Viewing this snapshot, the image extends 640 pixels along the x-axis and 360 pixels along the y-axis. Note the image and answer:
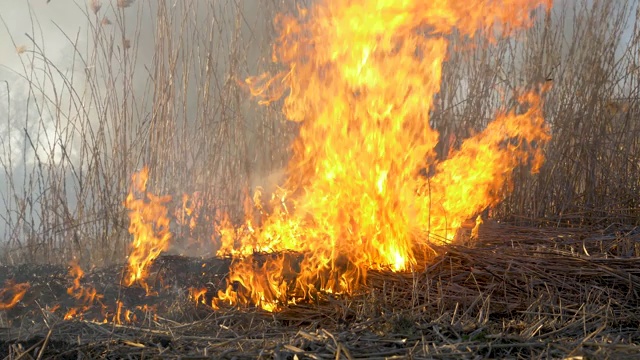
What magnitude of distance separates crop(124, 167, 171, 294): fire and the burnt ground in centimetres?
7

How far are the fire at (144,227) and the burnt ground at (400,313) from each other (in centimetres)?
7

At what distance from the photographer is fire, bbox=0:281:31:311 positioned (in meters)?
3.55

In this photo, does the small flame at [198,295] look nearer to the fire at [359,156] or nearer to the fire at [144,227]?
the fire at [359,156]

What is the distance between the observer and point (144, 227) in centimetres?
427

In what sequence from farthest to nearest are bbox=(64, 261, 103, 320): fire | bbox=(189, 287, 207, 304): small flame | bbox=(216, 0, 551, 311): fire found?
bbox=(64, 261, 103, 320): fire < bbox=(189, 287, 207, 304): small flame < bbox=(216, 0, 551, 311): fire

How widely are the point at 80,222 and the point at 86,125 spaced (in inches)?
26.1

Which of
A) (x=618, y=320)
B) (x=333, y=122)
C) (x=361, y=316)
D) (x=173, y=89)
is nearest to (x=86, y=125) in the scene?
(x=173, y=89)

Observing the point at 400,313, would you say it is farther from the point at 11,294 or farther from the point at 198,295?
the point at 11,294

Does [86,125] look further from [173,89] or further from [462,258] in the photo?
[462,258]

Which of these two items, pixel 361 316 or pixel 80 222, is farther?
pixel 80 222

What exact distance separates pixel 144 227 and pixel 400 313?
91.2 inches

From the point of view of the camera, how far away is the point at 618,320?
2.90 meters

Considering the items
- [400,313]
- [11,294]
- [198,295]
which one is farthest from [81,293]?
[400,313]

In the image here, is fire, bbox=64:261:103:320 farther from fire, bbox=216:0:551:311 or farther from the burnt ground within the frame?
fire, bbox=216:0:551:311
